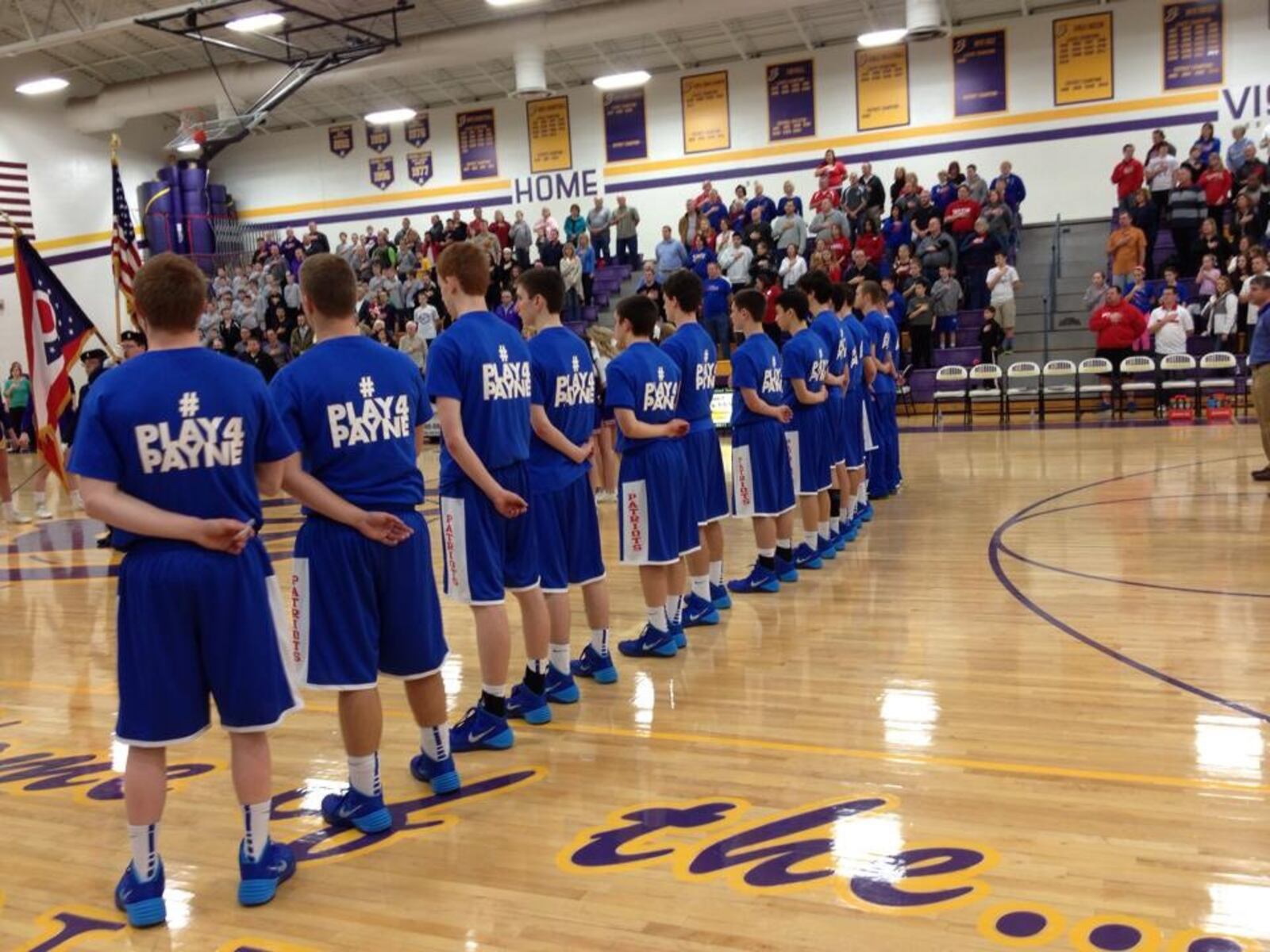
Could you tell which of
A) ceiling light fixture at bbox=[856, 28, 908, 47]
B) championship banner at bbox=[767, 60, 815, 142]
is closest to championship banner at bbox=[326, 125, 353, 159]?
championship banner at bbox=[767, 60, 815, 142]

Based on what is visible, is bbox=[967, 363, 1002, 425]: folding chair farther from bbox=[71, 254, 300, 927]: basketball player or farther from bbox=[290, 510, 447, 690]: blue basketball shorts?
bbox=[71, 254, 300, 927]: basketball player

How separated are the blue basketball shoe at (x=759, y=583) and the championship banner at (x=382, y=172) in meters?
22.4

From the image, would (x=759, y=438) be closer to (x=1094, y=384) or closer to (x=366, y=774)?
(x=366, y=774)

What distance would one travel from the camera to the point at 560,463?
497cm

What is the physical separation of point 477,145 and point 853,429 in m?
19.4

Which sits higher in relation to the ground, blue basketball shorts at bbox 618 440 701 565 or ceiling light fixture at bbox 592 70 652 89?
ceiling light fixture at bbox 592 70 652 89

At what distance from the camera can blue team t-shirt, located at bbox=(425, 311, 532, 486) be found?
431 cm

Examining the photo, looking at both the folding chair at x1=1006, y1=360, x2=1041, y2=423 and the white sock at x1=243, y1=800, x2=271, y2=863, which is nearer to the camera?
the white sock at x1=243, y1=800, x2=271, y2=863

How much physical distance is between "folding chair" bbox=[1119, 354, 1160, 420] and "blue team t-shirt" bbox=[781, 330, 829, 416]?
9.62 m

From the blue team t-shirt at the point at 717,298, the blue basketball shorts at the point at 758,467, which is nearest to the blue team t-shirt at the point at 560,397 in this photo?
the blue basketball shorts at the point at 758,467

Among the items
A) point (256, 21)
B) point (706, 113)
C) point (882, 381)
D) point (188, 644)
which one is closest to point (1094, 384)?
point (882, 381)

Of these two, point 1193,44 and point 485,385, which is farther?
point 1193,44

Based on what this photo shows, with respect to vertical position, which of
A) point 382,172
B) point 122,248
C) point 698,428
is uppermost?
point 382,172

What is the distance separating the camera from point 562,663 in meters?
5.18
